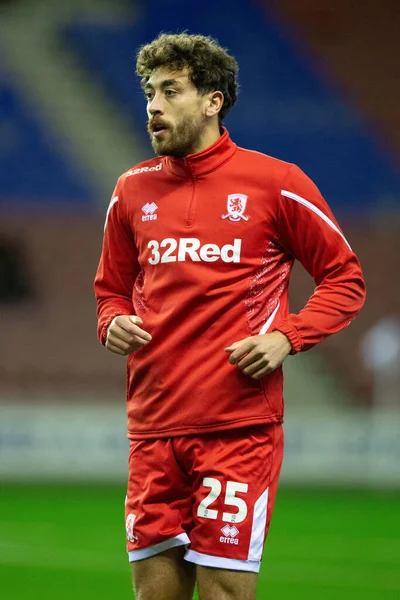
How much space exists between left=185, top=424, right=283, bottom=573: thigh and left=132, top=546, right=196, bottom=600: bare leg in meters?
0.06

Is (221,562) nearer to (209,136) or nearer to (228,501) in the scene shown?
(228,501)

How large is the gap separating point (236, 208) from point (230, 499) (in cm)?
68

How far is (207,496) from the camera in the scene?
249 centimetres

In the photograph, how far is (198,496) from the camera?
2.51 m

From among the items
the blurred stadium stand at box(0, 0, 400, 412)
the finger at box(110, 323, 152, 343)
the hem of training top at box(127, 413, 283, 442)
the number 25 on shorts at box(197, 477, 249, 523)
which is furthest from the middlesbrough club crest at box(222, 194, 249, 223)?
the blurred stadium stand at box(0, 0, 400, 412)

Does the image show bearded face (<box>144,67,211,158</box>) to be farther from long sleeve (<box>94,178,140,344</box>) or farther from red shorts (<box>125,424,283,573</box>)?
red shorts (<box>125,424,283,573</box>)

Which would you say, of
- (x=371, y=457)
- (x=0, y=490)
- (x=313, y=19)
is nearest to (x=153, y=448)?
(x=0, y=490)

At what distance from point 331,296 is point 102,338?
58 centimetres

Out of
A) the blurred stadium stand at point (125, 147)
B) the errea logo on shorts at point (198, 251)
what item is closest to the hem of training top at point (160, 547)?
the errea logo on shorts at point (198, 251)

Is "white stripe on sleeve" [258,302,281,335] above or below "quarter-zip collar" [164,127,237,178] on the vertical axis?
below

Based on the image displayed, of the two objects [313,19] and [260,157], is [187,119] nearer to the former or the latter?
[260,157]

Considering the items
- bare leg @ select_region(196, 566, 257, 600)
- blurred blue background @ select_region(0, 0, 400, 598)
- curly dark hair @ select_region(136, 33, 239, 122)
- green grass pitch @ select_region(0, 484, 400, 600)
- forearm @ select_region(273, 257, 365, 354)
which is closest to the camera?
bare leg @ select_region(196, 566, 257, 600)

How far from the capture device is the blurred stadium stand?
9055 millimetres

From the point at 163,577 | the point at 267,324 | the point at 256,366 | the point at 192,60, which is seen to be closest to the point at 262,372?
the point at 256,366
